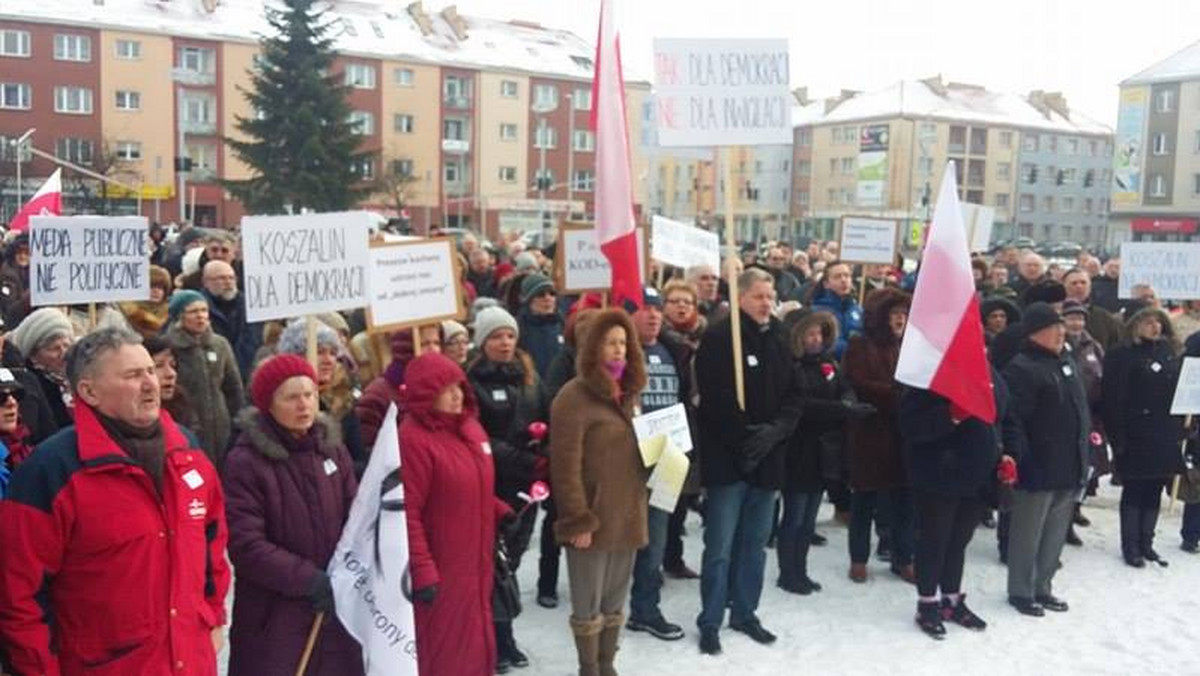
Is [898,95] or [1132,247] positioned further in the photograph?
[898,95]

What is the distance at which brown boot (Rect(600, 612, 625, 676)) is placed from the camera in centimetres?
518

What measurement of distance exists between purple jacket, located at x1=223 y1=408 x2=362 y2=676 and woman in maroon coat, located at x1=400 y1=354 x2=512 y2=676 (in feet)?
1.19

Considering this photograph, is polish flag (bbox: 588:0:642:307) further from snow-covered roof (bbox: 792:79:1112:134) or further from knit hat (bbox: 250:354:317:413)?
snow-covered roof (bbox: 792:79:1112:134)

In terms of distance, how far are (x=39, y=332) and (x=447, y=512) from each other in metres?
2.45

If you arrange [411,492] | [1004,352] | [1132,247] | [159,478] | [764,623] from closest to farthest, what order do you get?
[159,478], [411,492], [764,623], [1004,352], [1132,247]

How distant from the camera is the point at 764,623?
20.3 ft

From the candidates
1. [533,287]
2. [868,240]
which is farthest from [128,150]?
[533,287]

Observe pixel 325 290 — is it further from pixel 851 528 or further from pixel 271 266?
pixel 851 528

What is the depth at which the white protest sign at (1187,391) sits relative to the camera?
7488 millimetres

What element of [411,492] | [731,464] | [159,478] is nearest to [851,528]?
[731,464]

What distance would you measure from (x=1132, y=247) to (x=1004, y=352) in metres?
4.17

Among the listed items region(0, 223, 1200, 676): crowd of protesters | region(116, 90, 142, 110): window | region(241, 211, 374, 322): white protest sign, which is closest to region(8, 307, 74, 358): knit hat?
region(0, 223, 1200, 676): crowd of protesters

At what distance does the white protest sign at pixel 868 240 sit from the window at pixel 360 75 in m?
48.9

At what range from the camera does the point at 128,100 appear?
51.5 m
